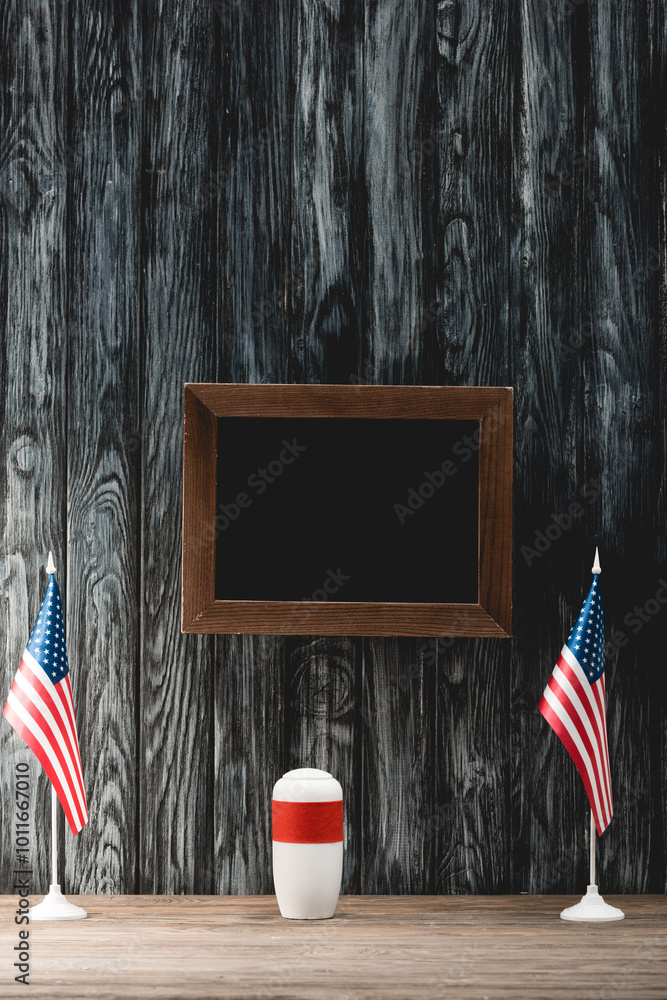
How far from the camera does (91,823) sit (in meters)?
1.83

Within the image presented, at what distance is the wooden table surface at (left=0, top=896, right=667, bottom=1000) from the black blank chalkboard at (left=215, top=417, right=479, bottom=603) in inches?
22.2

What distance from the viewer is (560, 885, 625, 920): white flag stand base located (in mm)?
1622

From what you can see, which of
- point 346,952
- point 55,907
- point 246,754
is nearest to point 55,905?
point 55,907

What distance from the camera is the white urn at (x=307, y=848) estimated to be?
5.24ft

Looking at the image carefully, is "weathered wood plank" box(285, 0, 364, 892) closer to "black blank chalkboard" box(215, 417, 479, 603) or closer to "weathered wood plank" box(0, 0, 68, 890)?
"black blank chalkboard" box(215, 417, 479, 603)

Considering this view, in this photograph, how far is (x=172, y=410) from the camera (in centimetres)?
187

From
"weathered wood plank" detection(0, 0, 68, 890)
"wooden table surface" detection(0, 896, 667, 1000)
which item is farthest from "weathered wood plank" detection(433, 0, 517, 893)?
"weathered wood plank" detection(0, 0, 68, 890)

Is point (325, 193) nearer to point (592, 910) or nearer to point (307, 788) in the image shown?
point (307, 788)

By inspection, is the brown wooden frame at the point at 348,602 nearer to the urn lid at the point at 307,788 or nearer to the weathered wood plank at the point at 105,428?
the weathered wood plank at the point at 105,428

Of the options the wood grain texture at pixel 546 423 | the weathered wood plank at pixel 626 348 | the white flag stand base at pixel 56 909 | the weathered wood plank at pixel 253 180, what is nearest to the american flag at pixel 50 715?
the white flag stand base at pixel 56 909

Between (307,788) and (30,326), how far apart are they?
41.4 inches

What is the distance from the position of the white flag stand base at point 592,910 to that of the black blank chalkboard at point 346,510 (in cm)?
56

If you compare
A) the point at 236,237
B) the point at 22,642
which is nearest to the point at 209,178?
the point at 236,237

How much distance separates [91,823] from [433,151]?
1.50 meters
